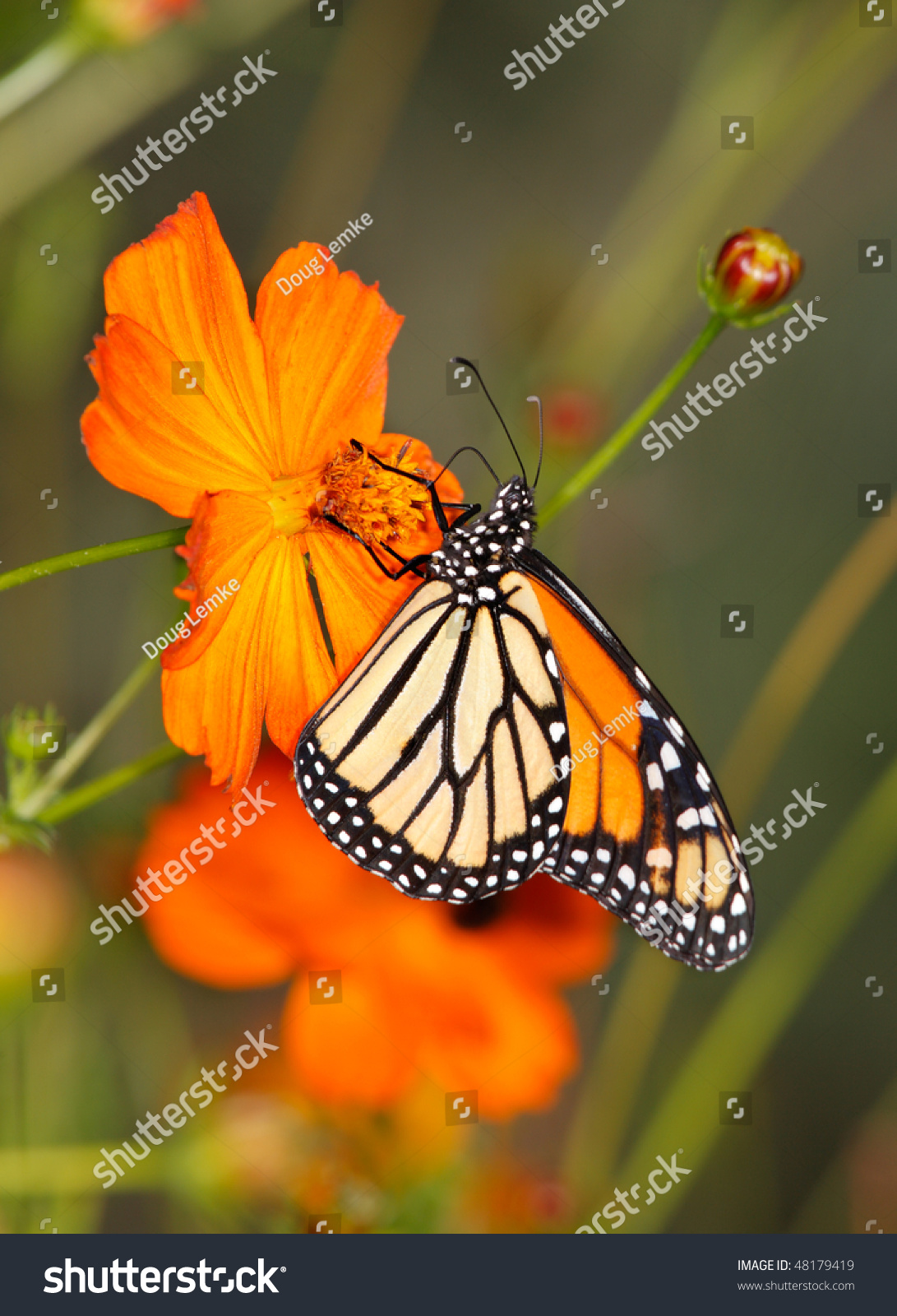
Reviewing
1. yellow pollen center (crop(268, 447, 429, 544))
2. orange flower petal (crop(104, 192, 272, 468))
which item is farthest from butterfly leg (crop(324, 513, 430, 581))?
orange flower petal (crop(104, 192, 272, 468))

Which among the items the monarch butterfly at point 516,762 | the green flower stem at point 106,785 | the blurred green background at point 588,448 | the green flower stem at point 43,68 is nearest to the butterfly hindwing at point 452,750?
the monarch butterfly at point 516,762

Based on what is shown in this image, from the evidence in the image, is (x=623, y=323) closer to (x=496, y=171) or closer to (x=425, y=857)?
(x=496, y=171)

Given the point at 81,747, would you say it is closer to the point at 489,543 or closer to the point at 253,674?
the point at 253,674

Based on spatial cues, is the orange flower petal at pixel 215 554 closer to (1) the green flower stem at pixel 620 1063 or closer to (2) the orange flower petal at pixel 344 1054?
(2) the orange flower petal at pixel 344 1054

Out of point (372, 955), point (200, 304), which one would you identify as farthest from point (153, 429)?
point (372, 955)

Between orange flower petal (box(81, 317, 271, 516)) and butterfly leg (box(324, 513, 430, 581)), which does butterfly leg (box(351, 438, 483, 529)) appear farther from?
orange flower petal (box(81, 317, 271, 516))

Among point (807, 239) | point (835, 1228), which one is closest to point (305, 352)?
point (807, 239)
